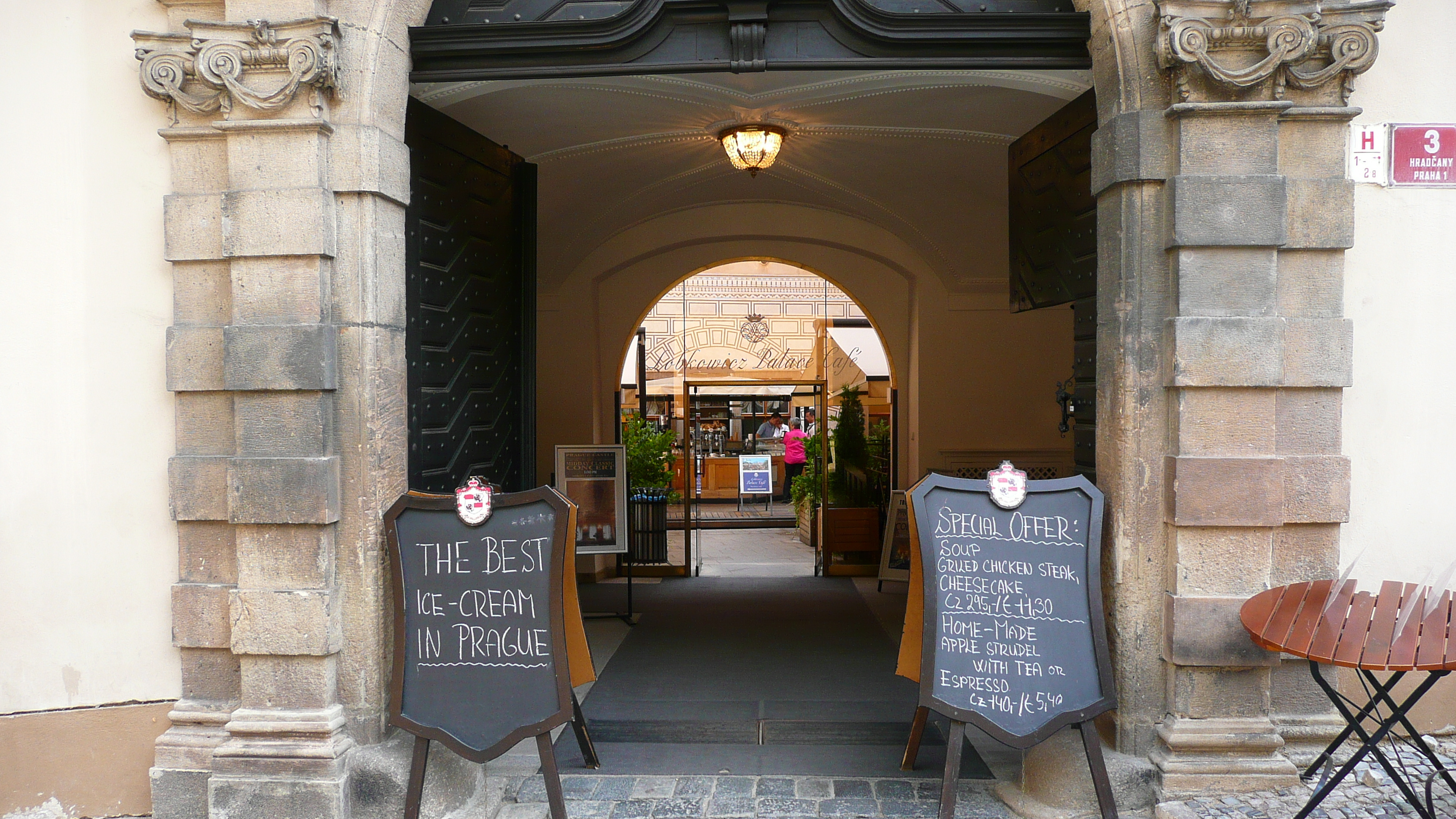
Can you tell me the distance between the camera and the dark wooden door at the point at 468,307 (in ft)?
11.8

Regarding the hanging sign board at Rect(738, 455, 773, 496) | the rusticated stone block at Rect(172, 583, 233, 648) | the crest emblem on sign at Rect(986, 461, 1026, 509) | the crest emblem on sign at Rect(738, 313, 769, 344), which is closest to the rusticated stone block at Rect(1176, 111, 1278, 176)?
the crest emblem on sign at Rect(986, 461, 1026, 509)

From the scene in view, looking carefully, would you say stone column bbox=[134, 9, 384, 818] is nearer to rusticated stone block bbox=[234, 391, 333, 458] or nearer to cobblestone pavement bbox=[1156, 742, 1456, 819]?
rusticated stone block bbox=[234, 391, 333, 458]

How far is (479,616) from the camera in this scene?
3170 mm

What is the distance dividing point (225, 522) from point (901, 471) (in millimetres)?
6423

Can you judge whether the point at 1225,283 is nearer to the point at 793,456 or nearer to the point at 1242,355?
the point at 1242,355

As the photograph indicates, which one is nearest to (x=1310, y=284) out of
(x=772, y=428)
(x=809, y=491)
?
(x=809, y=491)

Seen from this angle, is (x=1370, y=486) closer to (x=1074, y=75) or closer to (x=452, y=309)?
(x=1074, y=75)

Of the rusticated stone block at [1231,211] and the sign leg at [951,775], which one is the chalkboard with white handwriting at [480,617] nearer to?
the sign leg at [951,775]

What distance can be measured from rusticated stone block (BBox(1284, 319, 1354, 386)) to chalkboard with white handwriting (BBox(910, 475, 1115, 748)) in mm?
815

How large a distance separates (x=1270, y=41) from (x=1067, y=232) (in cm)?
100

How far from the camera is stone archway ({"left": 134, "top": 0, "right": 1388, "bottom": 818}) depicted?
10.2 feet

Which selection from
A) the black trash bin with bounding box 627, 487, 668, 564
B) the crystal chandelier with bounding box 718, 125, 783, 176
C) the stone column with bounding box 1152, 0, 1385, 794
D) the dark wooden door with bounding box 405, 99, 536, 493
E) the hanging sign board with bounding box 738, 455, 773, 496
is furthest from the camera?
the hanging sign board with bounding box 738, 455, 773, 496

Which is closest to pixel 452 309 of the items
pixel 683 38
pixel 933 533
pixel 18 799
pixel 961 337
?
pixel 683 38

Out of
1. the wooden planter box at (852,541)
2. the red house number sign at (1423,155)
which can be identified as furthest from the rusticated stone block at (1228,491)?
the wooden planter box at (852,541)
